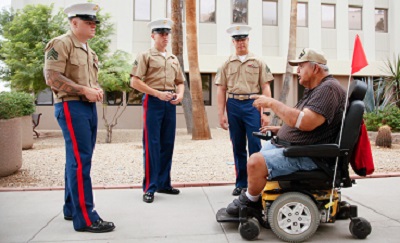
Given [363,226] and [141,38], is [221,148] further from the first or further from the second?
[141,38]

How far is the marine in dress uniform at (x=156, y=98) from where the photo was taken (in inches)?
196

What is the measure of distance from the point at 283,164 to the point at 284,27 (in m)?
18.8

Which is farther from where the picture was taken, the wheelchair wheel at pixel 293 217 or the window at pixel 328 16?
the window at pixel 328 16

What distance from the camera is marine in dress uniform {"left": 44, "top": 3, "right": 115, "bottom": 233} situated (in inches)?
143

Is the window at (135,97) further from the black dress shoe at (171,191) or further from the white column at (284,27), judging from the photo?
the black dress shoe at (171,191)

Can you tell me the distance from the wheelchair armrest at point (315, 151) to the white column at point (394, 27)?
71.7ft

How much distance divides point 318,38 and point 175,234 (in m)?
20.0

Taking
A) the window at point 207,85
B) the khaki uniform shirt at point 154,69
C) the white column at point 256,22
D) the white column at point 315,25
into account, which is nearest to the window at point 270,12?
the white column at point 256,22

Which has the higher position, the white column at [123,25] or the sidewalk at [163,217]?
the white column at [123,25]

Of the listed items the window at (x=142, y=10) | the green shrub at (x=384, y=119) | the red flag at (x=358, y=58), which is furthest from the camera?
the window at (x=142, y=10)

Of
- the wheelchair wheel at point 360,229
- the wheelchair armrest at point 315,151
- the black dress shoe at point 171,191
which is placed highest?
the wheelchair armrest at point 315,151

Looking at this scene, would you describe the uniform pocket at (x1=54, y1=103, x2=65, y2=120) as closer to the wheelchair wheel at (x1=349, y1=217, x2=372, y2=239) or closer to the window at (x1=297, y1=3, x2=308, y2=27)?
the wheelchair wheel at (x1=349, y1=217, x2=372, y2=239)

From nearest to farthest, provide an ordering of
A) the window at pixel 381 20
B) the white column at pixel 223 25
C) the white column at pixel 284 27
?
the white column at pixel 223 25 < the white column at pixel 284 27 < the window at pixel 381 20

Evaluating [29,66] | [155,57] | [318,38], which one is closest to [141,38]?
[29,66]
